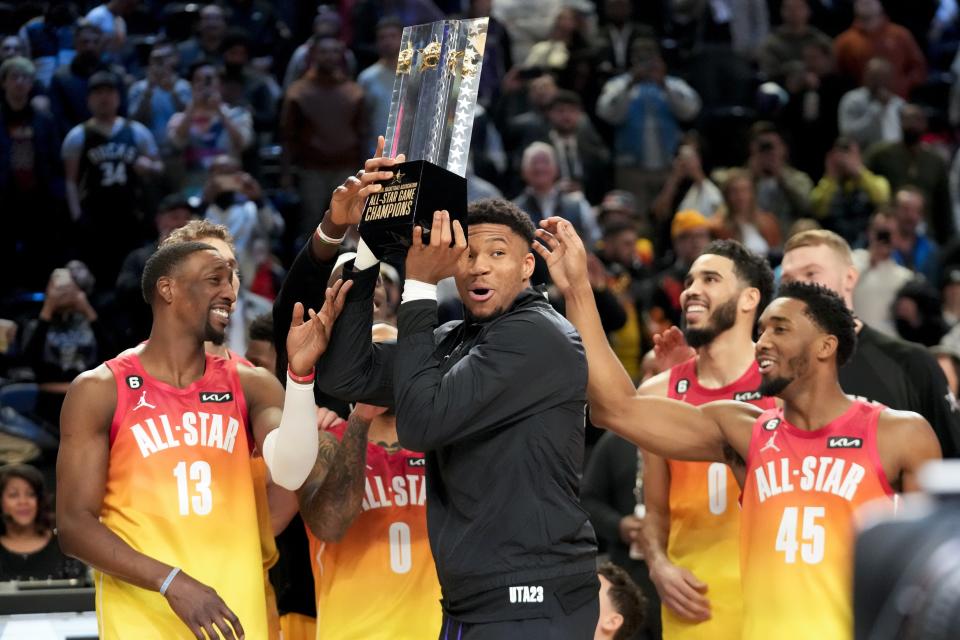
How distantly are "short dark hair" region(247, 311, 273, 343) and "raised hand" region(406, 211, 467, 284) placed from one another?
6.74ft

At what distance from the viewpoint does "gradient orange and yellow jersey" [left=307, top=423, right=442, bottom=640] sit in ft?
18.0

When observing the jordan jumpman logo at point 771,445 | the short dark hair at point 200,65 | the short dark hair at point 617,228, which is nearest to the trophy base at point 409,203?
the jordan jumpman logo at point 771,445

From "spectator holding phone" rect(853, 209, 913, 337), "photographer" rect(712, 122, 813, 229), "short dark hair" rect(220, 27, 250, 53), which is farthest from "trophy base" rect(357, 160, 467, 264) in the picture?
"short dark hair" rect(220, 27, 250, 53)

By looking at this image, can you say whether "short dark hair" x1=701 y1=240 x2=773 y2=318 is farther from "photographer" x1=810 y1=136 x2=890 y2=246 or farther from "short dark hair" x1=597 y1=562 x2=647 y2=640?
"photographer" x1=810 y1=136 x2=890 y2=246

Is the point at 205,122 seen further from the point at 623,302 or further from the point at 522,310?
the point at 522,310

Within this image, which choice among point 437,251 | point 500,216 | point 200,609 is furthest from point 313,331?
point 200,609

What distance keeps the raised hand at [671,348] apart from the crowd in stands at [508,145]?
2.93m

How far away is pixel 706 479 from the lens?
601 cm

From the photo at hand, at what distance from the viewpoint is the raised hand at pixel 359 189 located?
4.57 m

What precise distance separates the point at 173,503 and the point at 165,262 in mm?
835

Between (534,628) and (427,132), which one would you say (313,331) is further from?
(534,628)

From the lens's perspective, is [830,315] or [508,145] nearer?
[830,315]

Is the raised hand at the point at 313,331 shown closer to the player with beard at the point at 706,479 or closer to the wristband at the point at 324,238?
the wristband at the point at 324,238

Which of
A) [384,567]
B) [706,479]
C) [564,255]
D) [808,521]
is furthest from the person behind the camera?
[706,479]
